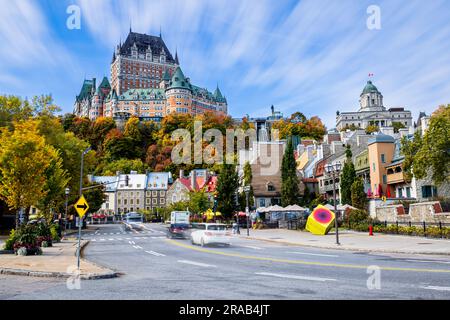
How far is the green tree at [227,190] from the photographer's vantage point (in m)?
53.5

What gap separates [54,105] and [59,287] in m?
46.9

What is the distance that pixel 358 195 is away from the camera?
43531 mm

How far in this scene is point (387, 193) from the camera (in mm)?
48125

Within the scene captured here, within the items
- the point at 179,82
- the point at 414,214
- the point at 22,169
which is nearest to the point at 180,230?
the point at 22,169

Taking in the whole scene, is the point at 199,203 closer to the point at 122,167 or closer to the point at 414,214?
the point at 414,214

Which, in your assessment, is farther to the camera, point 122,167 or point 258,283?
point 122,167

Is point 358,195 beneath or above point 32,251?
above

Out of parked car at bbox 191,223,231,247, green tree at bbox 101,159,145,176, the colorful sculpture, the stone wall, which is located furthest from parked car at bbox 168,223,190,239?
green tree at bbox 101,159,145,176

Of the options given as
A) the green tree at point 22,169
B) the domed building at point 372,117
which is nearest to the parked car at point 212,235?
the green tree at point 22,169

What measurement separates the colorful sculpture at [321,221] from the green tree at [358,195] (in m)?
7.86

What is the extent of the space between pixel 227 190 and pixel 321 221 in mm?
19257

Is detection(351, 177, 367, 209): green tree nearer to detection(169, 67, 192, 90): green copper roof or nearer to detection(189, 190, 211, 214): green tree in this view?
detection(189, 190, 211, 214): green tree

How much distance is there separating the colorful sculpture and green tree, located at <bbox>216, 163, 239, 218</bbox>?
17454 millimetres

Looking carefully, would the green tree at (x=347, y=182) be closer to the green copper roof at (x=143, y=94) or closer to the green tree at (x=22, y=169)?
the green tree at (x=22, y=169)
